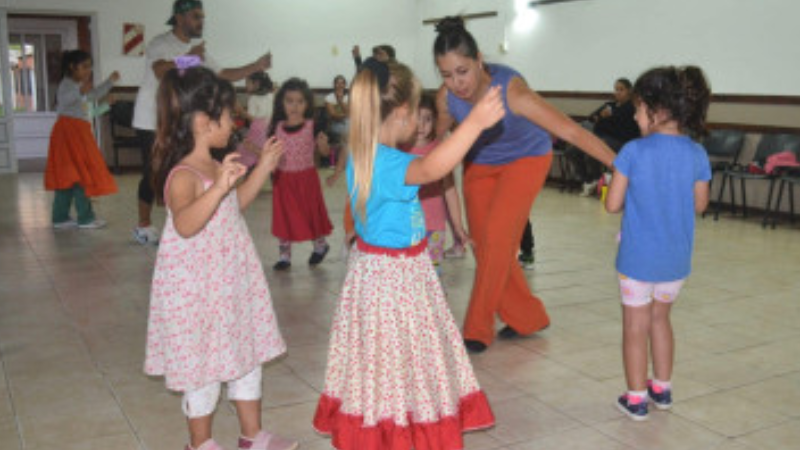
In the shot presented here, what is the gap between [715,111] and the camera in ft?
26.7

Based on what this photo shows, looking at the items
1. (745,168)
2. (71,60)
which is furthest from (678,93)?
(745,168)

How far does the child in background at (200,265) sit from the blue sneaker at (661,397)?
146 centimetres

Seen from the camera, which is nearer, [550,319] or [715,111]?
[550,319]

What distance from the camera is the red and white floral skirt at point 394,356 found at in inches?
85.9

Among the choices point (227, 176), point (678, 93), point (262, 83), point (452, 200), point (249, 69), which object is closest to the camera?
point (227, 176)

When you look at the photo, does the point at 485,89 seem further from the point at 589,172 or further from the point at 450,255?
the point at 589,172

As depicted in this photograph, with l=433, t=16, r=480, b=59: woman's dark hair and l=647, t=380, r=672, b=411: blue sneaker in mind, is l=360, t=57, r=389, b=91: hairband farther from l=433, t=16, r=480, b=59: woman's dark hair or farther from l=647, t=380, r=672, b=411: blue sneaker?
l=647, t=380, r=672, b=411: blue sneaker

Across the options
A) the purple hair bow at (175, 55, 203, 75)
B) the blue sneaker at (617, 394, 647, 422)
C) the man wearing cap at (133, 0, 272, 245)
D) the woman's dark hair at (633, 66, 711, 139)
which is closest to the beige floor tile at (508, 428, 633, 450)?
the blue sneaker at (617, 394, 647, 422)

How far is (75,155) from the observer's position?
21.5ft

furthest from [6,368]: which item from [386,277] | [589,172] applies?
[589,172]

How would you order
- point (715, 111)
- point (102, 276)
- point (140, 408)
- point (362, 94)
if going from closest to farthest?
point (362, 94), point (140, 408), point (102, 276), point (715, 111)

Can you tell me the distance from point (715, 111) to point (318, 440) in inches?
273

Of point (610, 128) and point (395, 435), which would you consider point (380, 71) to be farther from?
point (610, 128)

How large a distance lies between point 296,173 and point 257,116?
13.4 ft
